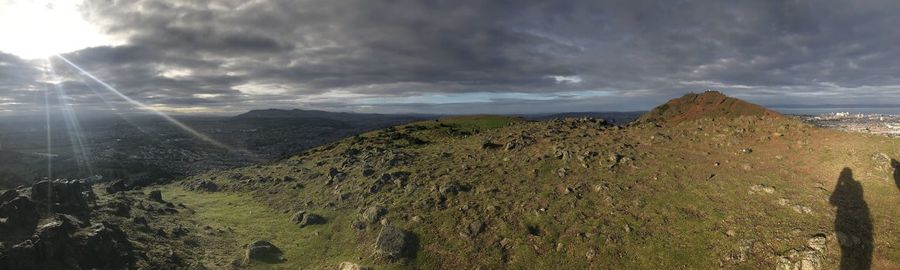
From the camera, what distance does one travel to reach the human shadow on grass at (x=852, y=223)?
20219mm

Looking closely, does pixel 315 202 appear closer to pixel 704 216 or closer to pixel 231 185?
pixel 231 185

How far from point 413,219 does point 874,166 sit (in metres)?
33.7

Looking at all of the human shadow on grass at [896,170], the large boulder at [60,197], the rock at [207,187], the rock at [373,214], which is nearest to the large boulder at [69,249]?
the large boulder at [60,197]

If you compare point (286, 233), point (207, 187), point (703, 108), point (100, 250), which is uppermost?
point (703, 108)

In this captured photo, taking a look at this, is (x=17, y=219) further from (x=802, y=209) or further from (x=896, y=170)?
(x=896, y=170)

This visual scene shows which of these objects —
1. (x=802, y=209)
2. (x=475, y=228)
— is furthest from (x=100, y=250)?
(x=802, y=209)

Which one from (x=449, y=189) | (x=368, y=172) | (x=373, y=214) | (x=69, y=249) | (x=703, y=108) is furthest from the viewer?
(x=703, y=108)

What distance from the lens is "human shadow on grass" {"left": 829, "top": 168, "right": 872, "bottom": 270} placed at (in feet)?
66.3

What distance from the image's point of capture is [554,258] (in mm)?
25234

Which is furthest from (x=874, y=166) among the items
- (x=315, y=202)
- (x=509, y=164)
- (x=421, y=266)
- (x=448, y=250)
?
(x=315, y=202)

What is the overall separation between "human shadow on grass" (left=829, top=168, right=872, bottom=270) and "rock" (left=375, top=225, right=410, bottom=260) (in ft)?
80.6

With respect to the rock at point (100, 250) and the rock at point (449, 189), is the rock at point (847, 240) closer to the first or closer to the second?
the rock at point (449, 189)

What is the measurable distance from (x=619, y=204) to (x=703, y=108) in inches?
1710

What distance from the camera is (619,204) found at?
2980cm
